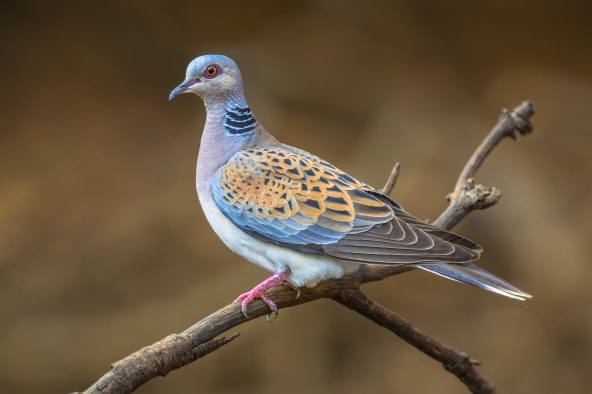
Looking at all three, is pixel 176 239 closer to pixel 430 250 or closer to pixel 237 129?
pixel 237 129

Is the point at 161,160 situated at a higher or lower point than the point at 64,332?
higher

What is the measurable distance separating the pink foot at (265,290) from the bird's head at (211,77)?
48 centimetres

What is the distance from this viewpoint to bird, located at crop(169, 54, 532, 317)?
76.6 inches

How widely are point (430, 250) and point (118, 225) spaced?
8.56 ft

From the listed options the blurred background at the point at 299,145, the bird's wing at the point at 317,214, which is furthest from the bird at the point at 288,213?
the blurred background at the point at 299,145

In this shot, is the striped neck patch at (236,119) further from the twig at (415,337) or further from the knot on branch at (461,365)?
the knot on branch at (461,365)

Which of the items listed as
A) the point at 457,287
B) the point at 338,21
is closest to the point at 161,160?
the point at 338,21

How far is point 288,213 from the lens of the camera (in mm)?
2014

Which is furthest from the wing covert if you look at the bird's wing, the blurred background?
the blurred background

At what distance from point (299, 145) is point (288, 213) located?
2.43 metres

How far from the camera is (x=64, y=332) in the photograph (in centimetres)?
403

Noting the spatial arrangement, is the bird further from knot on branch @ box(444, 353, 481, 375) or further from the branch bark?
knot on branch @ box(444, 353, 481, 375)

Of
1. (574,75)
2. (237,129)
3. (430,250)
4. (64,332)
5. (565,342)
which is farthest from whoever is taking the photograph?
(574,75)

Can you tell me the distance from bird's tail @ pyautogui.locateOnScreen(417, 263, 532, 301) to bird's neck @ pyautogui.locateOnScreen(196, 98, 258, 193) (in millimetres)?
579
